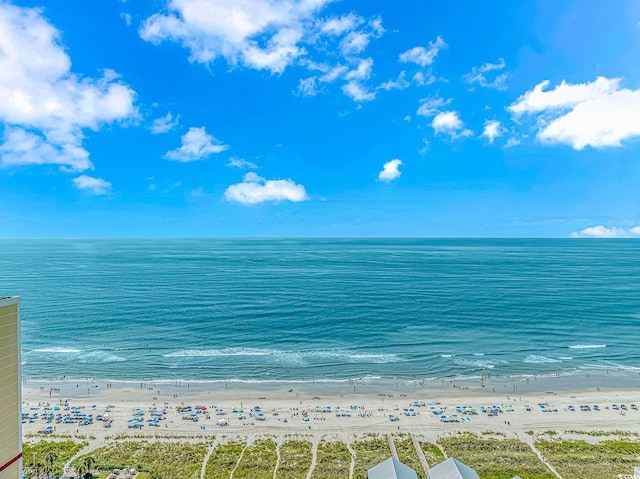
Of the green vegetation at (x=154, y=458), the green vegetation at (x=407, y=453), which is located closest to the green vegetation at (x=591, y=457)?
the green vegetation at (x=407, y=453)

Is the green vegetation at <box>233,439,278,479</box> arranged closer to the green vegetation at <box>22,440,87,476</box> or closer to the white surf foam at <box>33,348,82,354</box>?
the green vegetation at <box>22,440,87,476</box>

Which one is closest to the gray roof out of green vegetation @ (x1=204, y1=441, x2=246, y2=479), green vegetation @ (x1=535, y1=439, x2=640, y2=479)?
green vegetation @ (x1=535, y1=439, x2=640, y2=479)

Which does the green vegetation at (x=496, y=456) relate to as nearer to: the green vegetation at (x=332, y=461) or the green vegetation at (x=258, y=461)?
the green vegetation at (x=332, y=461)

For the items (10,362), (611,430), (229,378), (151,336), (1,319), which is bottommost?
(611,430)

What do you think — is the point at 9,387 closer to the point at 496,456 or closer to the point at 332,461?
the point at 332,461

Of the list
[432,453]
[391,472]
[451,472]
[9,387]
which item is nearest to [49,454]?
[9,387]

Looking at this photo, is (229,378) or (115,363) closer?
(229,378)

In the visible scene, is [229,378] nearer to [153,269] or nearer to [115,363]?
[115,363]

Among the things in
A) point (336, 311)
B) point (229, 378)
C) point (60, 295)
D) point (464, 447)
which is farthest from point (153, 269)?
point (464, 447)
